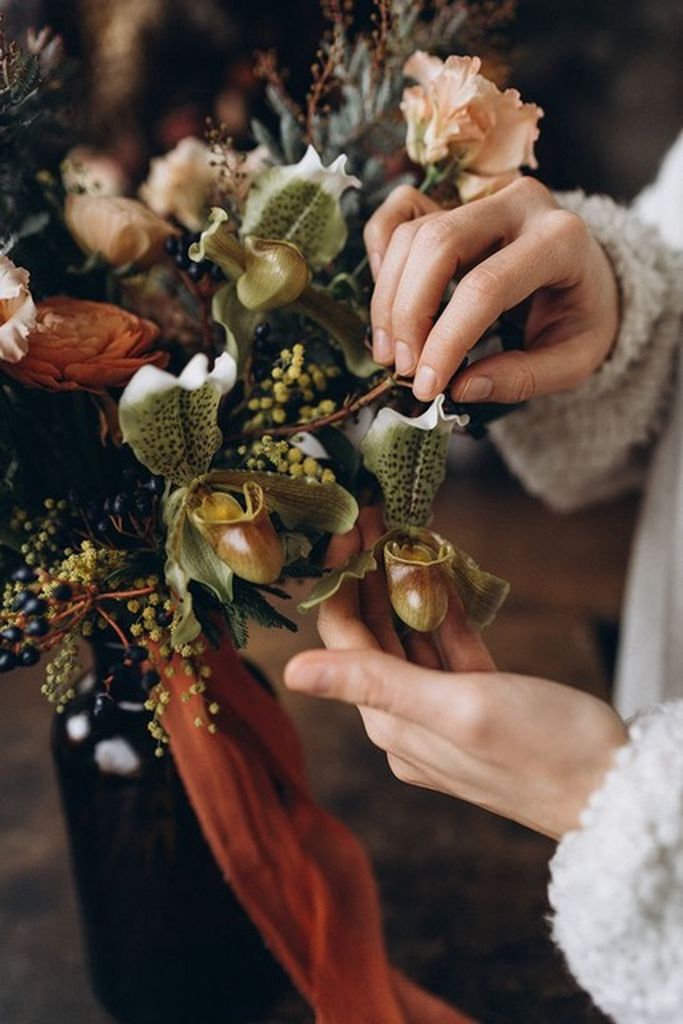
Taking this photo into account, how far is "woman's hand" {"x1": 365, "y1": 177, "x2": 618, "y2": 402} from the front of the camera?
17.0 inches

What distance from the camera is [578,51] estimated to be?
5.37 ft

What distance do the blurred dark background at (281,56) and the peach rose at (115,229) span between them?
0.59 metres

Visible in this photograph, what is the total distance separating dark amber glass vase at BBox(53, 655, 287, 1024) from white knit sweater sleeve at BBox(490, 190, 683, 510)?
1.22ft

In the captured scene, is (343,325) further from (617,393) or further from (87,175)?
(87,175)

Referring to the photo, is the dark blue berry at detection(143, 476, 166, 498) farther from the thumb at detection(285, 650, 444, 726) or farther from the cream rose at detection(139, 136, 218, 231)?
the cream rose at detection(139, 136, 218, 231)

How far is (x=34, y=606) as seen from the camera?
387 mm

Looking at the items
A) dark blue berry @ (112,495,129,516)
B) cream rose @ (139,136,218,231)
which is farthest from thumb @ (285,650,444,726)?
cream rose @ (139,136,218,231)

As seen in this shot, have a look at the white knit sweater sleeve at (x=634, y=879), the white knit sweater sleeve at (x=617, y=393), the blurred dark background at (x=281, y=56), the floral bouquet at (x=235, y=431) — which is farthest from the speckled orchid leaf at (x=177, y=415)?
the blurred dark background at (x=281, y=56)

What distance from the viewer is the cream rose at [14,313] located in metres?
0.38

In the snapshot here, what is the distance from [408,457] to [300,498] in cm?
6

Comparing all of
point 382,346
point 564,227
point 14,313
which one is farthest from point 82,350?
point 564,227

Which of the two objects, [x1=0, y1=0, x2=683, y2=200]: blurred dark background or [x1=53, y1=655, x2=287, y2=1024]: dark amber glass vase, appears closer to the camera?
[x1=53, y1=655, x2=287, y2=1024]: dark amber glass vase

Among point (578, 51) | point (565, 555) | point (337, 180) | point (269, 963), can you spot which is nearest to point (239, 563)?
point (337, 180)

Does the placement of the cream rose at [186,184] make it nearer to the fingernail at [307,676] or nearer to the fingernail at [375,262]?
the fingernail at [375,262]
